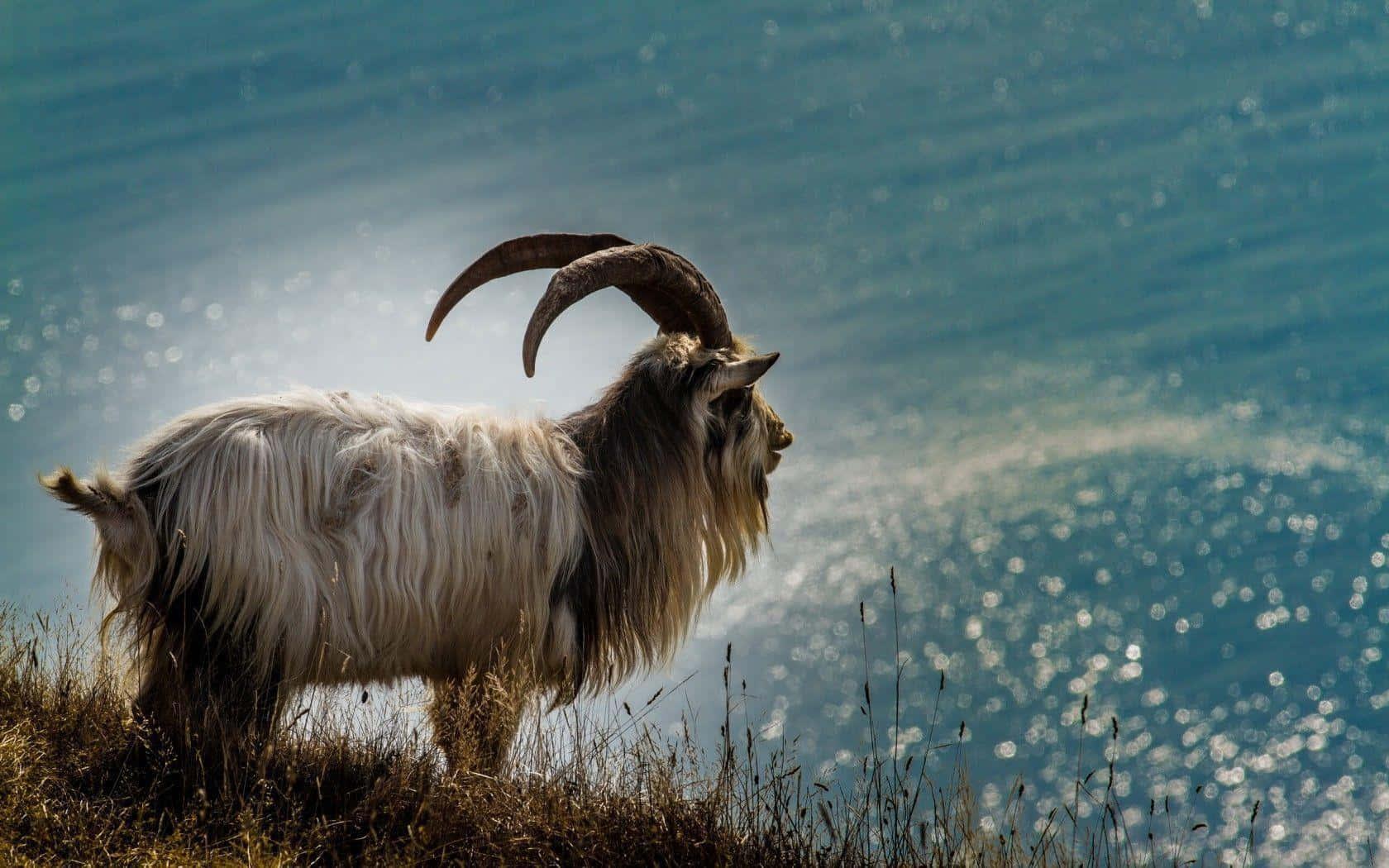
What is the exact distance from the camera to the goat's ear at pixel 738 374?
585 centimetres

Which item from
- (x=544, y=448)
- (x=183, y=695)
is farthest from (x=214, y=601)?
(x=544, y=448)

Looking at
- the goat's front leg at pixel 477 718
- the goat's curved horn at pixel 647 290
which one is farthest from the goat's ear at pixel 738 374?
the goat's front leg at pixel 477 718

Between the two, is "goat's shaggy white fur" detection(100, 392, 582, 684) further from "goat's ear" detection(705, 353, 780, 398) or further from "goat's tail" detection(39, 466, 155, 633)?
"goat's ear" detection(705, 353, 780, 398)

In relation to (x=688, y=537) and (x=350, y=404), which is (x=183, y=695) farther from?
(x=688, y=537)

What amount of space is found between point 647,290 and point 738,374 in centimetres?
79

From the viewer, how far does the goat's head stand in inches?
234

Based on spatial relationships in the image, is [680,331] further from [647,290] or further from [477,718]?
[477,718]

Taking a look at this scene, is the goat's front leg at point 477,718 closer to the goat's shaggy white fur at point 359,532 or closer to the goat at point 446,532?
the goat at point 446,532

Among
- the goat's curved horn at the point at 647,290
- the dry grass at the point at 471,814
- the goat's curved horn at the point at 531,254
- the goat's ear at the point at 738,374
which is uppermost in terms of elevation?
the goat's curved horn at the point at 531,254

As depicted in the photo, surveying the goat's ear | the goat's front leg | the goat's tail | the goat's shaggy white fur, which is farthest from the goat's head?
the goat's tail

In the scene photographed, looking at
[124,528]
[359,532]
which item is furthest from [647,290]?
[124,528]

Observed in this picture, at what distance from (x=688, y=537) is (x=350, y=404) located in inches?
67.6

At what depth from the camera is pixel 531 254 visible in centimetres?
659

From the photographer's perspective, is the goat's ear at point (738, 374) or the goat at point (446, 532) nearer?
the goat at point (446, 532)
